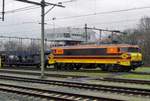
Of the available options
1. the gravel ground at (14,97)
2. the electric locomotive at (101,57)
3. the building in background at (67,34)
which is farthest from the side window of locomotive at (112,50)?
the building in background at (67,34)

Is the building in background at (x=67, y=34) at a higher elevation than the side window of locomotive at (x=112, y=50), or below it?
higher

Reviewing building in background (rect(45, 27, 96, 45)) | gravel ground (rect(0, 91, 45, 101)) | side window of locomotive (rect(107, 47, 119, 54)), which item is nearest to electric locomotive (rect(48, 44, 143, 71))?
side window of locomotive (rect(107, 47, 119, 54))

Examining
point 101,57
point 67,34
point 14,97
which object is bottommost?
point 14,97

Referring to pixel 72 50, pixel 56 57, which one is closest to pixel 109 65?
pixel 72 50

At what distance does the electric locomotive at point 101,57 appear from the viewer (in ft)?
105

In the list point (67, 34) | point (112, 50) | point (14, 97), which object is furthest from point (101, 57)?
point (67, 34)

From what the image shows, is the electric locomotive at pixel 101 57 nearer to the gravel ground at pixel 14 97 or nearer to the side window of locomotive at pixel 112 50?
the side window of locomotive at pixel 112 50

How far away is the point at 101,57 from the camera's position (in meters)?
33.1

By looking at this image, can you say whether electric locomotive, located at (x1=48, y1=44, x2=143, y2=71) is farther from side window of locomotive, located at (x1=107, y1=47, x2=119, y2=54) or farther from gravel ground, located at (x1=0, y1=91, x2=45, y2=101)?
gravel ground, located at (x1=0, y1=91, x2=45, y2=101)

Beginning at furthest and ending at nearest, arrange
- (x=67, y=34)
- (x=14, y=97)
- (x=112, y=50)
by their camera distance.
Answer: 1. (x=67, y=34)
2. (x=112, y=50)
3. (x=14, y=97)

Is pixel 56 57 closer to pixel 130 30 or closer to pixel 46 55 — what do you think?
pixel 46 55

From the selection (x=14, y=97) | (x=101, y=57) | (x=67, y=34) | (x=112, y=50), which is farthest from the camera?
(x=67, y=34)

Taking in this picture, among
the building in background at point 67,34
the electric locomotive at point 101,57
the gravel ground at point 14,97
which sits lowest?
the gravel ground at point 14,97

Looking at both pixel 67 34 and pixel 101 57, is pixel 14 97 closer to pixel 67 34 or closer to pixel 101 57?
pixel 101 57
